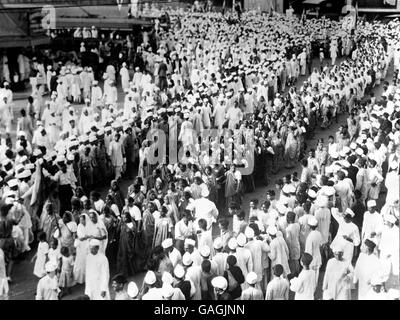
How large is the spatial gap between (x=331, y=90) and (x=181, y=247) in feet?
27.0

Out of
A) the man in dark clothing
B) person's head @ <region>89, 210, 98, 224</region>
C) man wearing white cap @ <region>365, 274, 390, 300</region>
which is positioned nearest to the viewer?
man wearing white cap @ <region>365, 274, 390, 300</region>

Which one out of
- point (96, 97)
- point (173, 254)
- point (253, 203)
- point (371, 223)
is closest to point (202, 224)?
point (173, 254)

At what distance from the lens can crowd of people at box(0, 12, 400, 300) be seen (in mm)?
6141

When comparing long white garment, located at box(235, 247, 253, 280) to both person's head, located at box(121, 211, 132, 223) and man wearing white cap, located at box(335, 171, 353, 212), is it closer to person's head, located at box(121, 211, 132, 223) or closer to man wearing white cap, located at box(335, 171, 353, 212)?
person's head, located at box(121, 211, 132, 223)

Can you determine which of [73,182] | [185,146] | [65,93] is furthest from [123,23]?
→ [73,182]

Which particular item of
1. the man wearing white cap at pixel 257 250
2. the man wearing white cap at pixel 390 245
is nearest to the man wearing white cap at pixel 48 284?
the man wearing white cap at pixel 257 250

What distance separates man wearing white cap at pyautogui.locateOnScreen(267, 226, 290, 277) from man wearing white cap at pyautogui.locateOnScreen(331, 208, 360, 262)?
59cm

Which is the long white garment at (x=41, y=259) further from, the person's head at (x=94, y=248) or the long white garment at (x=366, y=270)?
the long white garment at (x=366, y=270)

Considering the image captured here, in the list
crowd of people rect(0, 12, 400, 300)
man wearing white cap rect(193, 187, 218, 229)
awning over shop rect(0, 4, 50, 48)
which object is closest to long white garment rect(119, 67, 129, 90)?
crowd of people rect(0, 12, 400, 300)

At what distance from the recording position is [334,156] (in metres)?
9.44

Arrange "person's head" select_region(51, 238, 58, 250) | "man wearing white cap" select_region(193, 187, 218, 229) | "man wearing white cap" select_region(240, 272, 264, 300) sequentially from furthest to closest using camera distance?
"man wearing white cap" select_region(193, 187, 218, 229)
"person's head" select_region(51, 238, 58, 250)
"man wearing white cap" select_region(240, 272, 264, 300)

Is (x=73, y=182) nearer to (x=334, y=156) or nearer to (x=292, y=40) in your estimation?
(x=334, y=156)

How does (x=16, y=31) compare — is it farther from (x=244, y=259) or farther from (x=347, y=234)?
(x=347, y=234)

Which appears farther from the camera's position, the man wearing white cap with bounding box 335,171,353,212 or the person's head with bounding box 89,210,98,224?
the man wearing white cap with bounding box 335,171,353,212
